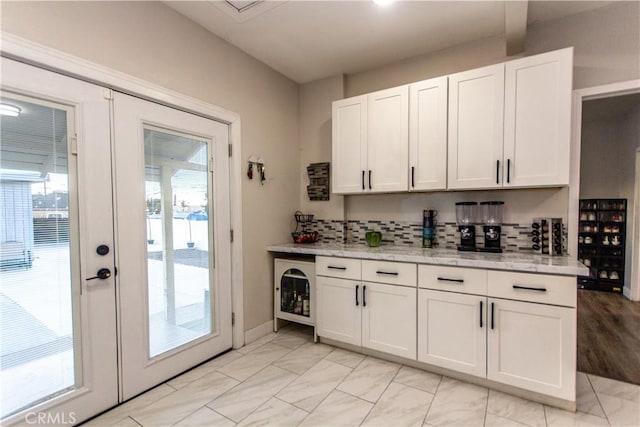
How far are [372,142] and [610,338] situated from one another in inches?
119

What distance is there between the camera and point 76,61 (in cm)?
168

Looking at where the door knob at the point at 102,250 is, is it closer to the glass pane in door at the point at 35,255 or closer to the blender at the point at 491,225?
the glass pane in door at the point at 35,255

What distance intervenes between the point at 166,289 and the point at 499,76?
3.00 m

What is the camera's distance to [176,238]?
2.29 metres

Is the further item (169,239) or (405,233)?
(405,233)

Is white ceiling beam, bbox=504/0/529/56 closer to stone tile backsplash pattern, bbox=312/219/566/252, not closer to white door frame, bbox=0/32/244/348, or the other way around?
stone tile backsplash pattern, bbox=312/219/566/252

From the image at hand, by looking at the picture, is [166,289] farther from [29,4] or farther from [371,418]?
[29,4]

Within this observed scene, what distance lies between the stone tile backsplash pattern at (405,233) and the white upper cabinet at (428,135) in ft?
1.67

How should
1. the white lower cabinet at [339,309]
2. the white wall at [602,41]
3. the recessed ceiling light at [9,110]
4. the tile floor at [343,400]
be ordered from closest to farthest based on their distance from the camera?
1. the recessed ceiling light at [9,110]
2. the tile floor at [343,400]
3. the white wall at [602,41]
4. the white lower cabinet at [339,309]

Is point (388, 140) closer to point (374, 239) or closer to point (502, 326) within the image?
point (374, 239)

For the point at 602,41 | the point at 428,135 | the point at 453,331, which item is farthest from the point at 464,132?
the point at 453,331

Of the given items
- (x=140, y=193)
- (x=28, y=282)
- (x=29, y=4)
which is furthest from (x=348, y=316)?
(x=29, y=4)

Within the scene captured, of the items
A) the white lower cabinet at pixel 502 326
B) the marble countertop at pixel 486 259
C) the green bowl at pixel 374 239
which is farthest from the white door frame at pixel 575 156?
the green bowl at pixel 374 239

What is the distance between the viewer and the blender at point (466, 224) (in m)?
2.50
